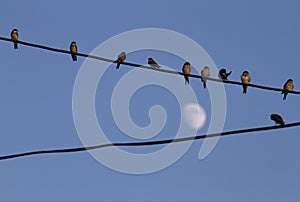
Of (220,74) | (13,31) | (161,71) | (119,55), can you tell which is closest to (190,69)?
(220,74)

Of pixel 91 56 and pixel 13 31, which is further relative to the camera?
pixel 13 31

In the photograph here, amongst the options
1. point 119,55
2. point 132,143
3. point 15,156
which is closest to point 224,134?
point 132,143

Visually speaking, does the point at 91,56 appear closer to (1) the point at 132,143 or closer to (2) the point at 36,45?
(2) the point at 36,45

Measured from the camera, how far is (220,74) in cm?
1605

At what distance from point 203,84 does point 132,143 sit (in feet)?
24.9

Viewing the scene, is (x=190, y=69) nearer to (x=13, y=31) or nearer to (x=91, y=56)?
(x=13, y=31)

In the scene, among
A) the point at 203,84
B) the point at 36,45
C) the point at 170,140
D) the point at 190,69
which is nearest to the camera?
the point at 170,140

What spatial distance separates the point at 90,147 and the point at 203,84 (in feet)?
25.6

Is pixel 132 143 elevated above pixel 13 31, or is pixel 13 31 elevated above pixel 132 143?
pixel 13 31

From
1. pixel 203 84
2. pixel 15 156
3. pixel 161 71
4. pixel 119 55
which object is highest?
pixel 119 55

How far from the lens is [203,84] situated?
1510 cm

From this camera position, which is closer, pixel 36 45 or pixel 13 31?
pixel 36 45

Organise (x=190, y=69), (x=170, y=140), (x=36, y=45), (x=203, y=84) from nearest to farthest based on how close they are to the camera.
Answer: (x=170, y=140), (x=36, y=45), (x=203, y=84), (x=190, y=69)

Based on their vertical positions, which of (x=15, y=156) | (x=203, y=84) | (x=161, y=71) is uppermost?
(x=203, y=84)
